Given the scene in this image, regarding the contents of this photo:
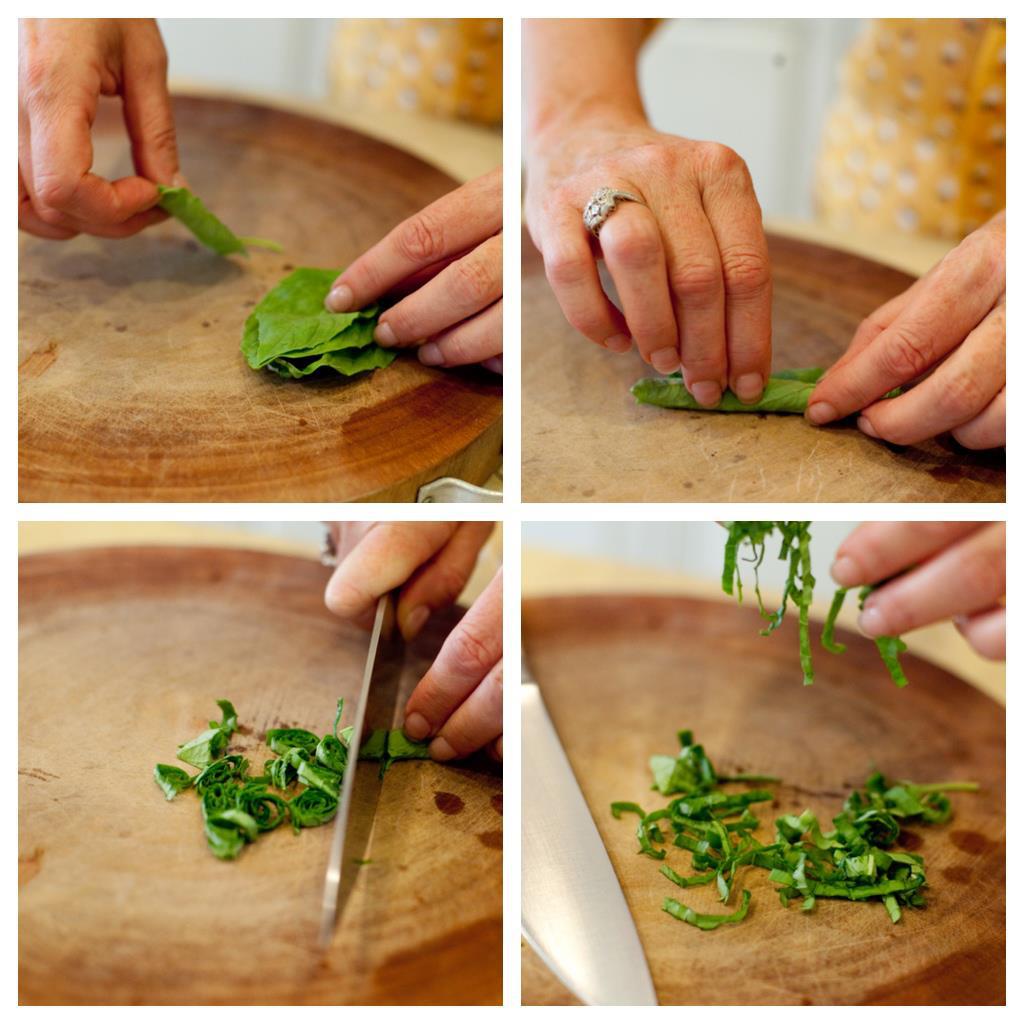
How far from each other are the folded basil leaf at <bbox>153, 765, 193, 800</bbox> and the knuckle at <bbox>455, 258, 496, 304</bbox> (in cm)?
43

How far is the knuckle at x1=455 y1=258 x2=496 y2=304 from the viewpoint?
850mm

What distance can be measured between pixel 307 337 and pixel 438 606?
0.93ft

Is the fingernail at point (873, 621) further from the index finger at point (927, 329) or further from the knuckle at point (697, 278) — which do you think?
the knuckle at point (697, 278)

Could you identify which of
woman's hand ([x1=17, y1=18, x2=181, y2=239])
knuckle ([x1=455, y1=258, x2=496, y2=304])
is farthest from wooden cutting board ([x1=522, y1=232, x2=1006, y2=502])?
woman's hand ([x1=17, y1=18, x2=181, y2=239])

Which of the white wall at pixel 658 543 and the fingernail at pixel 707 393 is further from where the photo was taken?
the white wall at pixel 658 543

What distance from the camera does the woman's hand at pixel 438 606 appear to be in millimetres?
840

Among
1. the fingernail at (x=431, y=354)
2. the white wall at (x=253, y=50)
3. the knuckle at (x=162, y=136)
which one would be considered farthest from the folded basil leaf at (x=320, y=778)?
the white wall at (x=253, y=50)

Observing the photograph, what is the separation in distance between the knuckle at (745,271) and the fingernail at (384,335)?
27 cm

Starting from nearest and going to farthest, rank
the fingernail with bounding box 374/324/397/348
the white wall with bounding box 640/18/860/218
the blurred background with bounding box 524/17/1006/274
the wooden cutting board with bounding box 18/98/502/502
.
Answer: the wooden cutting board with bounding box 18/98/502/502 < the fingernail with bounding box 374/324/397/348 < the blurred background with bounding box 524/17/1006/274 < the white wall with bounding box 640/18/860/218

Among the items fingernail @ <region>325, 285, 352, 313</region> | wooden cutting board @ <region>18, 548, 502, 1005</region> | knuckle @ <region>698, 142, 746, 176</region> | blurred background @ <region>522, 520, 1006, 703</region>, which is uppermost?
knuckle @ <region>698, 142, 746, 176</region>

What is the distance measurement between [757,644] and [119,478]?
2.20 ft

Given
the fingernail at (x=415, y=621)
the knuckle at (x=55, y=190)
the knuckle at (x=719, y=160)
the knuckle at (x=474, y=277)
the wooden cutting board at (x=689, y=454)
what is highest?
the knuckle at (x=719, y=160)

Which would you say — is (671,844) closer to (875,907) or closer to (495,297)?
(875,907)

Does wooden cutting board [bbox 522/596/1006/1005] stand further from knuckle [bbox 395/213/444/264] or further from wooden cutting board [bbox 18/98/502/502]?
knuckle [bbox 395/213/444/264]
